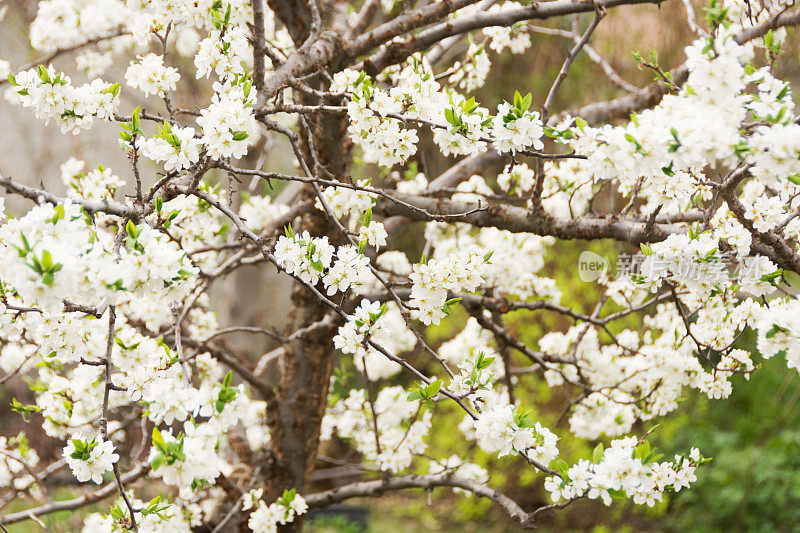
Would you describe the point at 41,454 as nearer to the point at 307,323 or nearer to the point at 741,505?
the point at 307,323

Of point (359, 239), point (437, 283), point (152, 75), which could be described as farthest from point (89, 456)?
point (152, 75)

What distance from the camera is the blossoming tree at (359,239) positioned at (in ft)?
4.05

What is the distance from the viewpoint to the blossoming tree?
1.23 metres

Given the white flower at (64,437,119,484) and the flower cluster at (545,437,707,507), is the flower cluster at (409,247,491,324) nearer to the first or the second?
the flower cluster at (545,437,707,507)

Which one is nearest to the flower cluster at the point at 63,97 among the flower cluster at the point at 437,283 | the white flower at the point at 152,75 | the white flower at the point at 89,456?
the white flower at the point at 152,75

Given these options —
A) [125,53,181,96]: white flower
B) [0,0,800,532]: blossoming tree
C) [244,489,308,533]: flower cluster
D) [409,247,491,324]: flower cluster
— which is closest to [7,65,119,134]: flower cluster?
[0,0,800,532]: blossoming tree

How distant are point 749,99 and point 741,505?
4.14m

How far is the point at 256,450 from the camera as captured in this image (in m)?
3.61

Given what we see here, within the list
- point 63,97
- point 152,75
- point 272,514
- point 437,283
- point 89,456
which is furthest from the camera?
point 272,514

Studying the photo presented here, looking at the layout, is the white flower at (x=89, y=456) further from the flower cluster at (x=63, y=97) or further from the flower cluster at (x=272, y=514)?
the flower cluster at (x=272, y=514)

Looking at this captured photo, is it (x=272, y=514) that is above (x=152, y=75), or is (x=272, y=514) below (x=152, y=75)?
below

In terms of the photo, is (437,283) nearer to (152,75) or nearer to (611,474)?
(611,474)

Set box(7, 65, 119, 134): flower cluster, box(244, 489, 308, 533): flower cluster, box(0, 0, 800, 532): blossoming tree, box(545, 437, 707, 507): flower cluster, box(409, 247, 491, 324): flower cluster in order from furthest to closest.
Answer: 1. box(244, 489, 308, 533): flower cluster
2. box(409, 247, 491, 324): flower cluster
3. box(7, 65, 119, 134): flower cluster
4. box(545, 437, 707, 507): flower cluster
5. box(0, 0, 800, 532): blossoming tree

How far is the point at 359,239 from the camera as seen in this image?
1691 mm
